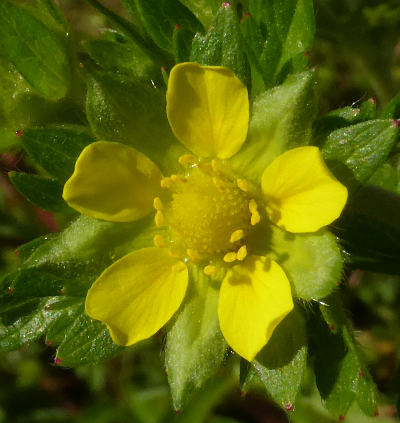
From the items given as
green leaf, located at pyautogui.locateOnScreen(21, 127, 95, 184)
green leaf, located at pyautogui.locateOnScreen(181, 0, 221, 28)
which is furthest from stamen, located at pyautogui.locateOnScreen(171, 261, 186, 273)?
green leaf, located at pyautogui.locateOnScreen(181, 0, 221, 28)

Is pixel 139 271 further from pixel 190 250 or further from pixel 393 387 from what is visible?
pixel 393 387

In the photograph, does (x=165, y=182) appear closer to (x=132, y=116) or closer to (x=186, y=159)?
(x=186, y=159)

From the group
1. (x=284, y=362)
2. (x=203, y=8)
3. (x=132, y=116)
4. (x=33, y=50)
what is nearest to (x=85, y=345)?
(x=284, y=362)

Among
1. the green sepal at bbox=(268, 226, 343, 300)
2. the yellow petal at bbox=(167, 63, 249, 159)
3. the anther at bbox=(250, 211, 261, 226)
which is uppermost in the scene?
the yellow petal at bbox=(167, 63, 249, 159)

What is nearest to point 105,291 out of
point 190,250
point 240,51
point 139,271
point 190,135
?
point 139,271

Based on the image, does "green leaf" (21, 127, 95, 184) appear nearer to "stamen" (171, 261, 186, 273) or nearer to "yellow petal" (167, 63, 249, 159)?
"yellow petal" (167, 63, 249, 159)

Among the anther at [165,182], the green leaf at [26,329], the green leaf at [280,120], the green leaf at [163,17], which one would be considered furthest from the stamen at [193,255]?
the green leaf at [163,17]

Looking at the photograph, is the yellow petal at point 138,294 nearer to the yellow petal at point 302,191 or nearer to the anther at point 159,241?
the anther at point 159,241
